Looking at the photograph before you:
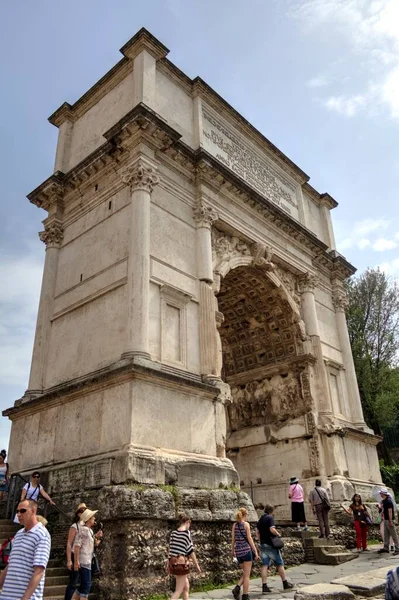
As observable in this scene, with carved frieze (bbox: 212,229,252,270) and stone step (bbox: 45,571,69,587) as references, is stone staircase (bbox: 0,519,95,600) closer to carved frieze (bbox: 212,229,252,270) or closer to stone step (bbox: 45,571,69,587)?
stone step (bbox: 45,571,69,587)

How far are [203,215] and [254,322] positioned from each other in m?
5.18

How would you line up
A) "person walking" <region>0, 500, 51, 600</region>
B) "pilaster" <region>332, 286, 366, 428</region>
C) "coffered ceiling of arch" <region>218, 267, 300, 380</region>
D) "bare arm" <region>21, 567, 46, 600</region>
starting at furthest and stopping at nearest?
"pilaster" <region>332, 286, 366, 428</region>
"coffered ceiling of arch" <region>218, 267, 300, 380</region>
"person walking" <region>0, 500, 51, 600</region>
"bare arm" <region>21, 567, 46, 600</region>

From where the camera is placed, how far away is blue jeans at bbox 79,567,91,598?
6.43 metres

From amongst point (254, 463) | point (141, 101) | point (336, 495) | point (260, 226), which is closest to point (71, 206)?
point (141, 101)

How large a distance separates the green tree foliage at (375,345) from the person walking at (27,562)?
21749 millimetres

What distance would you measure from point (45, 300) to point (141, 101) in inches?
223

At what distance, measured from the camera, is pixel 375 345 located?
25.0 meters

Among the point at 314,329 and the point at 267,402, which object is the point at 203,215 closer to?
the point at 314,329

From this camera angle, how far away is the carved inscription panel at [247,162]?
49.8ft

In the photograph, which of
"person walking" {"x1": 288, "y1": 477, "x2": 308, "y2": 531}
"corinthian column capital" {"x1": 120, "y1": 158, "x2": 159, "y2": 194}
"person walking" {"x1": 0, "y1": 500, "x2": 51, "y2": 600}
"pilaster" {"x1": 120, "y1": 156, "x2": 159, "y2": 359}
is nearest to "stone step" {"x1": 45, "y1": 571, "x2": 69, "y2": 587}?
"pilaster" {"x1": 120, "y1": 156, "x2": 159, "y2": 359}

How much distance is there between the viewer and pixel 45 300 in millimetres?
12984

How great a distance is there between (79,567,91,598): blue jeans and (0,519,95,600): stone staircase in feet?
2.59

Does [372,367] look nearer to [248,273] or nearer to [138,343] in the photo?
[248,273]

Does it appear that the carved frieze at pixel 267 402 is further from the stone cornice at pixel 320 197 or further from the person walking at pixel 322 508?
the stone cornice at pixel 320 197
